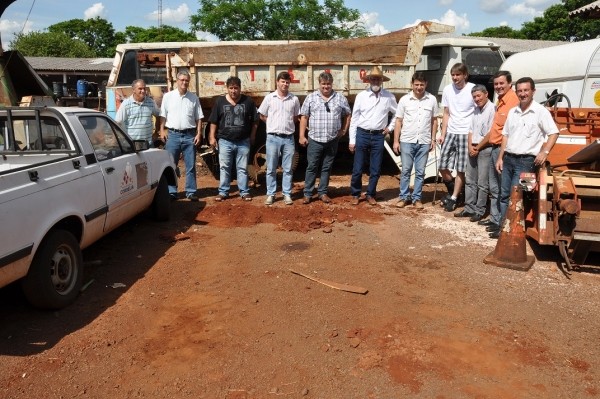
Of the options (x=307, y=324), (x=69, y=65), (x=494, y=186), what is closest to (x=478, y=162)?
(x=494, y=186)

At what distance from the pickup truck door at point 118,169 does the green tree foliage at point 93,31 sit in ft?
170

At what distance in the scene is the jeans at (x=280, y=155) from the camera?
7168mm

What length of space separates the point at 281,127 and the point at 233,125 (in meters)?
0.70

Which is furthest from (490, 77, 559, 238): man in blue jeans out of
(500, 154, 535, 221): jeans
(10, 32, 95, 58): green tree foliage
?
(10, 32, 95, 58): green tree foliage

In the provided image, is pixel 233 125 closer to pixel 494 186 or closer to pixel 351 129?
pixel 351 129

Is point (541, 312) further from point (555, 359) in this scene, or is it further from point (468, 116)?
point (468, 116)

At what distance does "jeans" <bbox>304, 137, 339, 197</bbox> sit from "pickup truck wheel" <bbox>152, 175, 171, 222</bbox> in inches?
81.9

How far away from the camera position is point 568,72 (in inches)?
298

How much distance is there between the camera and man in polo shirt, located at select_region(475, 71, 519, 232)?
5773 millimetres

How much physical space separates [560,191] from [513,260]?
0.81m

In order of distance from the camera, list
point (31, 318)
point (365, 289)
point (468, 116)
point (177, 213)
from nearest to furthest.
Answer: point (31, 318) < point (365, 289) < point (468, 116) < point (177, 213)

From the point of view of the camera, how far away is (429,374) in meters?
3.07

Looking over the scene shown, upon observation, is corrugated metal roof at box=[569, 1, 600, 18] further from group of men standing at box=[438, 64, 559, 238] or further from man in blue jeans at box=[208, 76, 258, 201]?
man in blue jeans at box=[208, 76, 258, 201]

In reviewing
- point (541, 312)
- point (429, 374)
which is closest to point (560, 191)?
point (541, 312)
